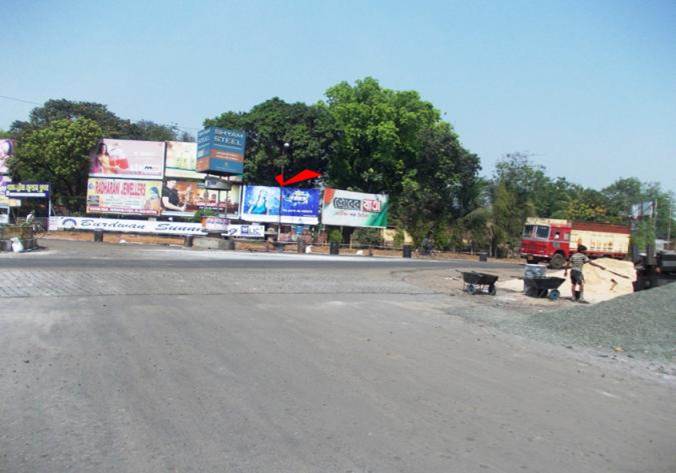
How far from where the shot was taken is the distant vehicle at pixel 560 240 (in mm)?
38812

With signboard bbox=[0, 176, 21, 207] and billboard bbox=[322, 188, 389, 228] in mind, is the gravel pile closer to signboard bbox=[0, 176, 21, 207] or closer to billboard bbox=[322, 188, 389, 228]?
billboard bbox=[322, 188, 389, 228]

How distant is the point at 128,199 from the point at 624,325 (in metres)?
44.5

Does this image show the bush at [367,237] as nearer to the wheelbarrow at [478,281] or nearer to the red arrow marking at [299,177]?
the red arrow marking at [299,177]

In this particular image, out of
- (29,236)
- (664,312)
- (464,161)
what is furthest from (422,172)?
(664,312)

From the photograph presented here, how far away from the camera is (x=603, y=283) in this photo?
24.4 meters

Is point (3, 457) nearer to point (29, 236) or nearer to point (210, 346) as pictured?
point (210, 346)

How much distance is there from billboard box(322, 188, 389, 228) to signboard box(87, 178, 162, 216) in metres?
14.8

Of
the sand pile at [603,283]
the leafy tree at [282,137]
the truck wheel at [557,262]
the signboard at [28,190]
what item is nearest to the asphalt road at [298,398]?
the sand pile at [603,283]

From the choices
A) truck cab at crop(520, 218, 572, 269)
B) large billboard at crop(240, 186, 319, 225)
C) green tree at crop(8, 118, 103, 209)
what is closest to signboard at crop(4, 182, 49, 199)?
green tree at crop(8, 118, 103, 209)

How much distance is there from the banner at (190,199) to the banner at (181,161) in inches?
35.1

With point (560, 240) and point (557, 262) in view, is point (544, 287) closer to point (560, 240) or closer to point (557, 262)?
point (557, 262)

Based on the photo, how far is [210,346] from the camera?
821cm

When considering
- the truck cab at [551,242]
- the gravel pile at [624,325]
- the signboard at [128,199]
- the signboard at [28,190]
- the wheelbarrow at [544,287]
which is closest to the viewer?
the gravel pile at [624,325]

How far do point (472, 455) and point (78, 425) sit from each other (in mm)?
3369
